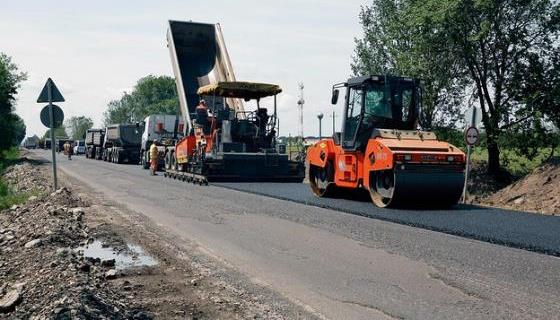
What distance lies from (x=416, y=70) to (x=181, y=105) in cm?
870

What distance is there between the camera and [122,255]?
25.3 ft

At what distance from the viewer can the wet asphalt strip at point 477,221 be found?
851 cm

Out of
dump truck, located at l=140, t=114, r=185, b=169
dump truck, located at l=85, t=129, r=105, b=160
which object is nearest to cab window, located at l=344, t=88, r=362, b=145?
dump truck, located at l=140, t=114, r=185, b=169

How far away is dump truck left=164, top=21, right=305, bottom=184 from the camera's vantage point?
19.7 metres

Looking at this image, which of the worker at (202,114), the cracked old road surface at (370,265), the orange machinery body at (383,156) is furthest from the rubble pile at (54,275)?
the worker at (202,114)

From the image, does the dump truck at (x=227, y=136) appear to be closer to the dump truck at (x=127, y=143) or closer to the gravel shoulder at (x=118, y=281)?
the gravel shoulder at (x=118, y=281)

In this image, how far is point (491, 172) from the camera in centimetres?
2416

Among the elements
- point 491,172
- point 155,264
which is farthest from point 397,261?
point 491,172

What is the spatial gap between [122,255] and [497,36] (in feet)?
59.3

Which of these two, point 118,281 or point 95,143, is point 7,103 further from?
point 118,281

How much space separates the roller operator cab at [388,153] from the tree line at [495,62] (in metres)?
8.23

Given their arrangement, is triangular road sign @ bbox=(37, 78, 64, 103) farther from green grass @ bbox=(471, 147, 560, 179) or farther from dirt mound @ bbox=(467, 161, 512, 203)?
green grass @ bbox=(471, 147, 560, 179)

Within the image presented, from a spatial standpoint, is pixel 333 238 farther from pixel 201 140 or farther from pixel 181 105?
pixel 181 105

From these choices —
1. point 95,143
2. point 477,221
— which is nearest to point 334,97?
point 477,221
